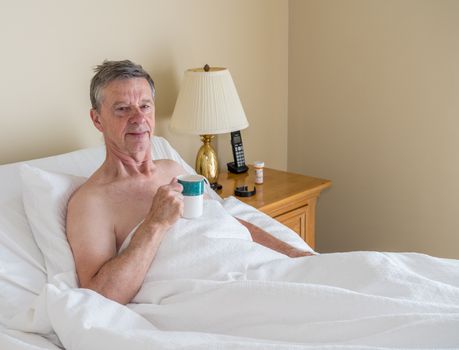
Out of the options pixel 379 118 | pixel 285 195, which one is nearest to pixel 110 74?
pixel 285 195

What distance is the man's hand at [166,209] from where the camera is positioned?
1594 millimetres

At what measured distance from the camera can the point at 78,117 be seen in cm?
221

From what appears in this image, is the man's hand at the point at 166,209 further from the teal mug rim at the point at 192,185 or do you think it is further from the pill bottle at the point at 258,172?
the pill bottle at the point at 258,172

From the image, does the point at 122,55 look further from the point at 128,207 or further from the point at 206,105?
the point at 128,207

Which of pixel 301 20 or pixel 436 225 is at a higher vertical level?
pixel 301 20

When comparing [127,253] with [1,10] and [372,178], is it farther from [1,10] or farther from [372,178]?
[372,178]

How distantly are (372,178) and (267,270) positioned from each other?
1.44 m

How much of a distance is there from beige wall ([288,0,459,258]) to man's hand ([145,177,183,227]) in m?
1.43

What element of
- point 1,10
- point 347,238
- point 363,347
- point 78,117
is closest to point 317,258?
point 363,347

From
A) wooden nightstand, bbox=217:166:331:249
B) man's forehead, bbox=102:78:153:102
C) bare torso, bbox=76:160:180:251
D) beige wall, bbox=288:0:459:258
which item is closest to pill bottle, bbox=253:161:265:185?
wooden nightstand, bbox=217:166:331:249

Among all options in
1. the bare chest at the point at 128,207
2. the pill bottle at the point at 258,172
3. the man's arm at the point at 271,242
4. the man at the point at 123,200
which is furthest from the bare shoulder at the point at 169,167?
the pill bottle at the point at 258,172

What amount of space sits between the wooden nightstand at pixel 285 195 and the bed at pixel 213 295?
1.92ft

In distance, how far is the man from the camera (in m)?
1.54

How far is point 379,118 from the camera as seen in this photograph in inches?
109
